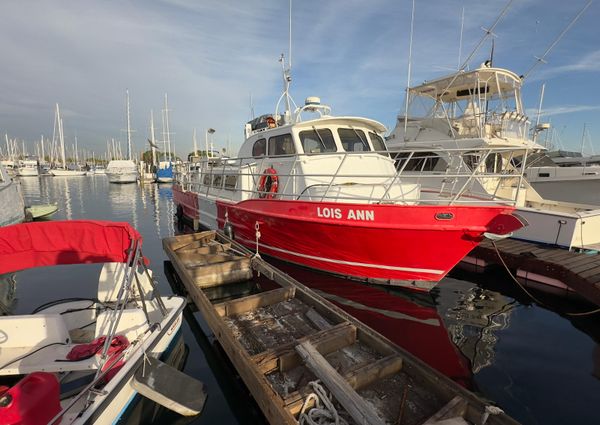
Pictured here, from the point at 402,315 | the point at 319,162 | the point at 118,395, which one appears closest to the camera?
the point at 118,395

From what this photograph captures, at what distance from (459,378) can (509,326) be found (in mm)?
1955

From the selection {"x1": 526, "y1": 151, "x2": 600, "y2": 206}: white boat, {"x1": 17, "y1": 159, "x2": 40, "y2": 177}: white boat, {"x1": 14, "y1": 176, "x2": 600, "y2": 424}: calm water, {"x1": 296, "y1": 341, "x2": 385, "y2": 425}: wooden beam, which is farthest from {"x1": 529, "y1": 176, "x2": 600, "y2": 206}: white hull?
{"x1": 17, "y1": 159, "x2": 40, "y2": 177}: white boat

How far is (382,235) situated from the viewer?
5609mm

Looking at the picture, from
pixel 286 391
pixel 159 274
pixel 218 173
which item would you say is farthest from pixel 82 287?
pixel 286 391

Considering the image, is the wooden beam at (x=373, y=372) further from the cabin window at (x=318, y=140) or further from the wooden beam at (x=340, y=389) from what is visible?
the cabin window at (x=318, y=140)

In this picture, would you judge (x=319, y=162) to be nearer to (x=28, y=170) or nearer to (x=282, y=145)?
(x=282, y=145)

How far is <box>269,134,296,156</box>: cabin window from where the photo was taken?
7750 mm

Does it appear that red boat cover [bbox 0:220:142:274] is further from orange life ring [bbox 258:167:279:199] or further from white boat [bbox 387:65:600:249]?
white boat [bbox 387:65:600:249]

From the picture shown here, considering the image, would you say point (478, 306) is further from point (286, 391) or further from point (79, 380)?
point (79, 380)

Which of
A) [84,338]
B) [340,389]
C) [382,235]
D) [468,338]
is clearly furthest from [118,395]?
[468,338]

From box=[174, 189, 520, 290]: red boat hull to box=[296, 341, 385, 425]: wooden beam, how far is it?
2.78 metres

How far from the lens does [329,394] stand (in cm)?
292

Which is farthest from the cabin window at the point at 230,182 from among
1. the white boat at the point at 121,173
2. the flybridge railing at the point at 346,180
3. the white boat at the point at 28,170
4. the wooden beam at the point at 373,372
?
the white boat at the point at 28,170

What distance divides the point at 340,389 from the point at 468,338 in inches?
121
